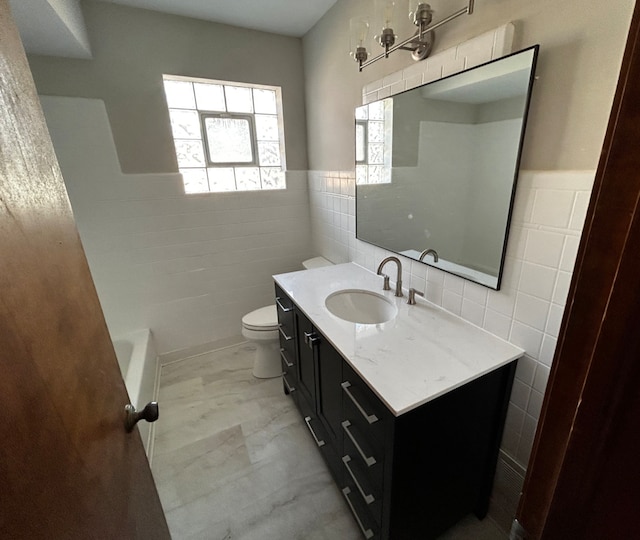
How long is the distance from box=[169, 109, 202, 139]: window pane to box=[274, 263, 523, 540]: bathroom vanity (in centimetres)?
163

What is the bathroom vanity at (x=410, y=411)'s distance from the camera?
3.01 ft

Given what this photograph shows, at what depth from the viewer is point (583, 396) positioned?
348 mm

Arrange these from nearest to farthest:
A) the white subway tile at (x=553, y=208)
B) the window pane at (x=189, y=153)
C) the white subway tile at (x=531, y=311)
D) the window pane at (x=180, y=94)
Result: the white subway tile at (x=553, y=208) → the white subway tile at (x=531, y=311) → the window pane at (x=180, y=94) → the window pane at (x=189, y=153)

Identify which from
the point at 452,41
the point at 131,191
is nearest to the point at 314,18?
the point at 452,41

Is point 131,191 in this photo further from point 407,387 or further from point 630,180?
point 630,180

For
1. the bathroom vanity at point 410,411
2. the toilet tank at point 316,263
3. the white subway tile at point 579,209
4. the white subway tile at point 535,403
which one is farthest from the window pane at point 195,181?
the white subway tile at point 535,403

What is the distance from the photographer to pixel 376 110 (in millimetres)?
1585

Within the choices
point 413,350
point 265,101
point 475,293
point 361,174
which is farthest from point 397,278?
point 265,101

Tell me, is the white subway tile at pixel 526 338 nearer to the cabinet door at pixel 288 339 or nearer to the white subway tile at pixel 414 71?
the cabinet door at pixel 288 339

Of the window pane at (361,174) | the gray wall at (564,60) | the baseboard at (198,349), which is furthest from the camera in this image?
the baseboard at (198,349)

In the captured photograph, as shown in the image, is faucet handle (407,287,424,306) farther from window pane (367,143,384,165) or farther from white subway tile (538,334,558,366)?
window pane (367,143,384,165)

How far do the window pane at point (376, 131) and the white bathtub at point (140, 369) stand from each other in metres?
1.94

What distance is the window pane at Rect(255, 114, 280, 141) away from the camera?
235 cm

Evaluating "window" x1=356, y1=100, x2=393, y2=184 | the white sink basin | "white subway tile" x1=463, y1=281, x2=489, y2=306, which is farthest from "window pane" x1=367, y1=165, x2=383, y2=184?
"white subway tile" x1=463, y1=281, x2=489, y2=306
